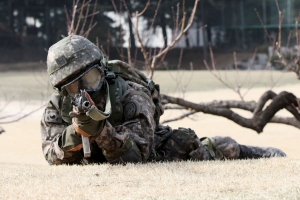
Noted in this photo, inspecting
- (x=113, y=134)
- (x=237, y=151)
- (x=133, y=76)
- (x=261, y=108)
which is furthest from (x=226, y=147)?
(x=261, y=108)

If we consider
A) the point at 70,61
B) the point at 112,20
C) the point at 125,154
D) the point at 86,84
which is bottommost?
the point at 112,20

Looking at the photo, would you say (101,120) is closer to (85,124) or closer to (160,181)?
(85,124)

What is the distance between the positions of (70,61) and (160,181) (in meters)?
1.18

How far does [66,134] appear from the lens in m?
4.51

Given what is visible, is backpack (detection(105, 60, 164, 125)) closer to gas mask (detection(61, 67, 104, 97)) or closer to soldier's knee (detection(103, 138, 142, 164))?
gas mask (detection(61, 67, 104, 97))

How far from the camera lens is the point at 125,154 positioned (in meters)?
4.62

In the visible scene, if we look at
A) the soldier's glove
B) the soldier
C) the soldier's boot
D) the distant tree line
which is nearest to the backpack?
the soldier

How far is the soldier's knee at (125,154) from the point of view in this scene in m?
4.61

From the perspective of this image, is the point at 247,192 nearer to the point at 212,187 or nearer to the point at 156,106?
the point at 212,187

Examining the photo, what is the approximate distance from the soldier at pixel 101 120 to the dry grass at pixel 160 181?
0.18 m

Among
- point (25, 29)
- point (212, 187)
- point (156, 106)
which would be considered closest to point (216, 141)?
point (156, 106)

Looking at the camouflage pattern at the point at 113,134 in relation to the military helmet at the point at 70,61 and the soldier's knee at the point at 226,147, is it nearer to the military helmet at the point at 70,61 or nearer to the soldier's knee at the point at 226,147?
the military helmet at the point at 70,61

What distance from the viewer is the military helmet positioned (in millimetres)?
4531

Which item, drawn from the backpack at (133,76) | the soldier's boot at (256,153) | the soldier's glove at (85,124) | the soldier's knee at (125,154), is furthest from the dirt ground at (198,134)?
the soldier's glove at (85,124)
